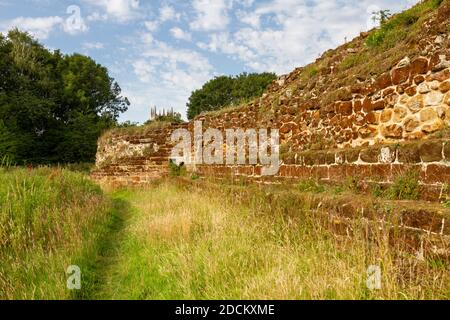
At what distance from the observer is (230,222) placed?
4.93 metres

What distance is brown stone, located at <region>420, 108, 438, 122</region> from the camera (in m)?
4.29

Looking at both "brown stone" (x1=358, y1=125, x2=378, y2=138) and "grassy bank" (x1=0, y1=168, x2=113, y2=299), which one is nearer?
"grassy bank" (x1=0, y1=168, x2=113, y2=299)

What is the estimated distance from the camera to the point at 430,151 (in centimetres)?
372

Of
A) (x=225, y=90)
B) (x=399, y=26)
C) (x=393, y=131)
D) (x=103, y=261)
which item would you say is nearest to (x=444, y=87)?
(x=393, y=131)

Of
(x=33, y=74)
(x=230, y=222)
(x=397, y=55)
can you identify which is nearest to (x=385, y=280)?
(x=230, y=222)

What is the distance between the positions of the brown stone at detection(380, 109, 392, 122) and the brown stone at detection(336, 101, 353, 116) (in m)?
0.74

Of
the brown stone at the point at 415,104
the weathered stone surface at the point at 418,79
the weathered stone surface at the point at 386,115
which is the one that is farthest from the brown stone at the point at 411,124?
the weathered stone surface at the point at 418,79

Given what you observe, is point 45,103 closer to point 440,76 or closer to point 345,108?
point 345,108

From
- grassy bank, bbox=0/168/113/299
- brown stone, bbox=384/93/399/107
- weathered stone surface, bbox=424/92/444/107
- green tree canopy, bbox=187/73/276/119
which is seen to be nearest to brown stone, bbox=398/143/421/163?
weathered stone surface, bbox=424/92/444/107

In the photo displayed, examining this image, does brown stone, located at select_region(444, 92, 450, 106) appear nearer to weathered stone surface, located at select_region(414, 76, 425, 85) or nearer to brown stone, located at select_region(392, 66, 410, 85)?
weathered stone surface, located at select_region(414, 76, 425, 85)

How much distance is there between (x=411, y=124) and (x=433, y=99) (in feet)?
1.39

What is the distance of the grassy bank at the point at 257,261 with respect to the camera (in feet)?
8.98

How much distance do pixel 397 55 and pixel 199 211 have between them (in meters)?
3.85

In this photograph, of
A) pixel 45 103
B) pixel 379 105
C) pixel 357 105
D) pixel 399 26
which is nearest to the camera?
pixel 379 105
